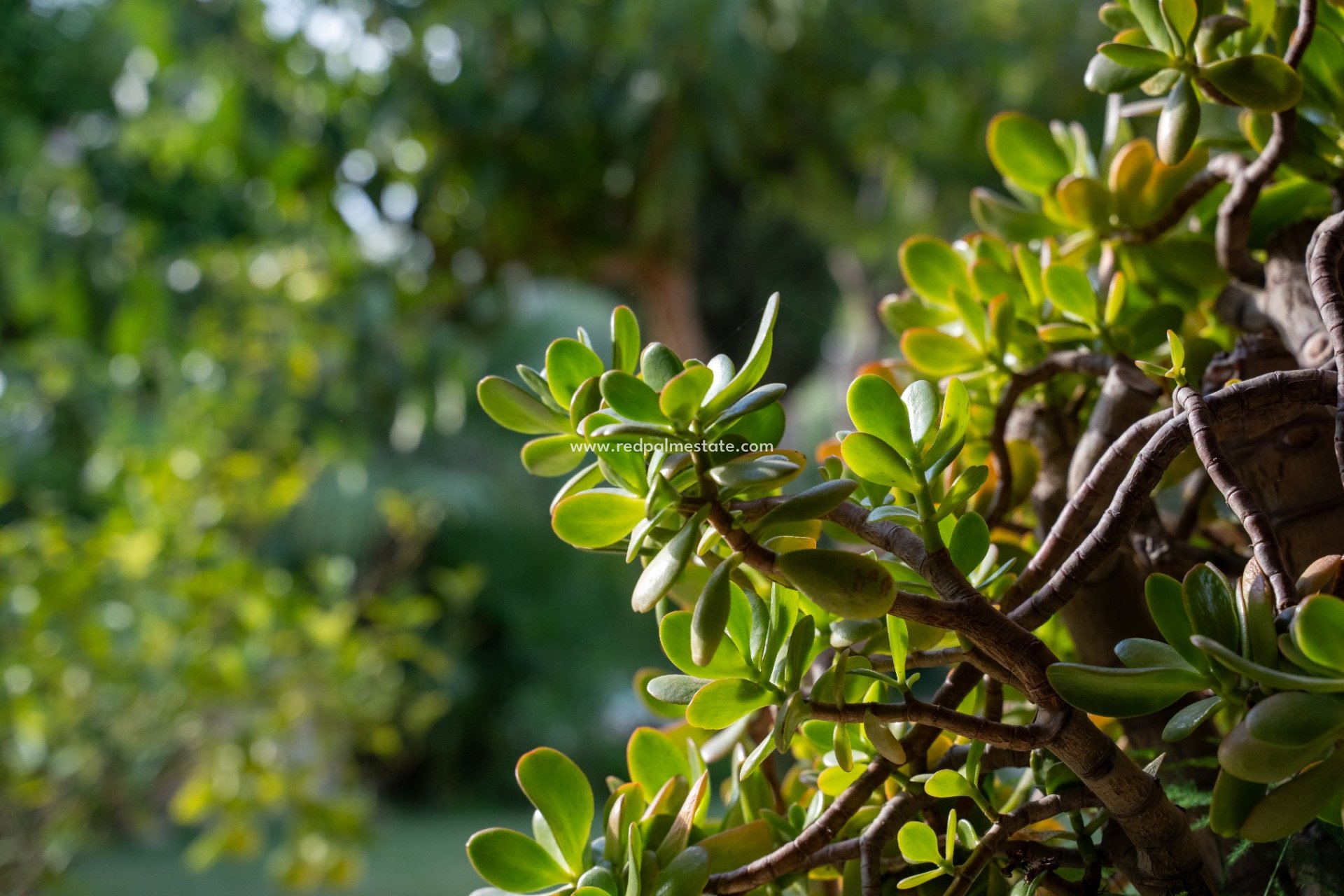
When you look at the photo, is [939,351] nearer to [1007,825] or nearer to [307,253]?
[1007,825]

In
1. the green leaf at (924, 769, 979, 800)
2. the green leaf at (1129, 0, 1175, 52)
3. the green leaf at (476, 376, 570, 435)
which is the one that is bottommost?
the green leaf at (924, 769, 979, 800)

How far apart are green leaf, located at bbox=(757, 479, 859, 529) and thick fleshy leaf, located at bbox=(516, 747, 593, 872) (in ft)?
0.24

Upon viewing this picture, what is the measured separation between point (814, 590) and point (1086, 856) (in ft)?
0.28

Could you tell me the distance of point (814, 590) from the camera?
14 centimetres

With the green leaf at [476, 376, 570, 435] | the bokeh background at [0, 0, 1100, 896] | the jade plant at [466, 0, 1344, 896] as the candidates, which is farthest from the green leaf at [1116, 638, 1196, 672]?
the bokeh background at [0, 0, 1100, 896]

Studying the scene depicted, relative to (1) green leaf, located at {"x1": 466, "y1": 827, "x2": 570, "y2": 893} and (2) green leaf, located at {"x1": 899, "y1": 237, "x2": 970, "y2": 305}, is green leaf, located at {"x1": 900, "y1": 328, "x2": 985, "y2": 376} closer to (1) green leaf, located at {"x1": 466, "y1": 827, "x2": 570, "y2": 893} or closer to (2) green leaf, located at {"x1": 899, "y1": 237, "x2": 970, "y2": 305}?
(2) green leaf, located at {"x1": 899, "y1": 237, "x2": 970, "y2": 305}

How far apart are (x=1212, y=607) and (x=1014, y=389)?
10 centimetres

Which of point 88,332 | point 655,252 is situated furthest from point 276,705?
point 655,252

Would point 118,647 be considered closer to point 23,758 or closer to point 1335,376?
point 23,758

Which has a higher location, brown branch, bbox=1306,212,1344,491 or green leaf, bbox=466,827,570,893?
brown branch, bbox=1306,212,1344,491

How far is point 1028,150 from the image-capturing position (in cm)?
28

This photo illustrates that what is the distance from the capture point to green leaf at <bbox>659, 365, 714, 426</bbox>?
5.8 inches

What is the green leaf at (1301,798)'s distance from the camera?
142 millimetres

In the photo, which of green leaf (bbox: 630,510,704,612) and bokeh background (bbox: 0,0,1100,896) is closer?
green leaf (bbox: 630,510,704,612)
